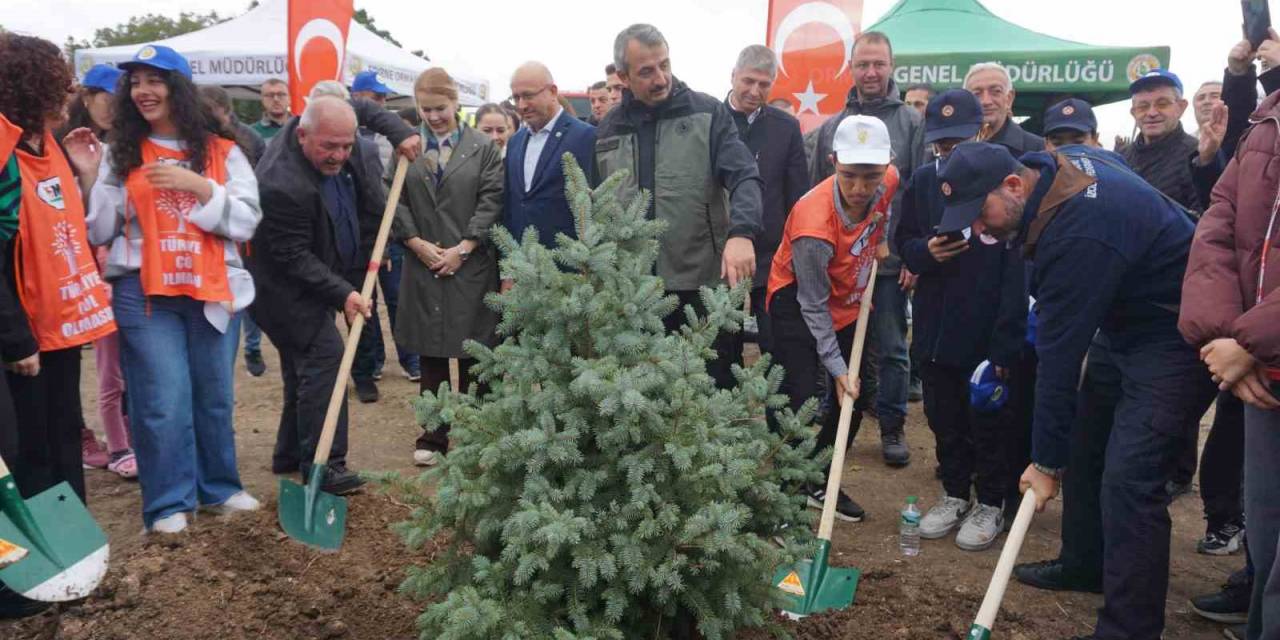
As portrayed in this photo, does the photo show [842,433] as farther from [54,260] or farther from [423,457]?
[54,260]

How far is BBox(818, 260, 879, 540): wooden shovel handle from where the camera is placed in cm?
344

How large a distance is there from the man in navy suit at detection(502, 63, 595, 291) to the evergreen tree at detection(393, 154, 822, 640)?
6.77 feet

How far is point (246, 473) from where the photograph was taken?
Result: 5004 mm

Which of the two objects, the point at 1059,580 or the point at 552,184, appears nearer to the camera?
the point at 1059,580

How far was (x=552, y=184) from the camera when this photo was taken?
4820 mm

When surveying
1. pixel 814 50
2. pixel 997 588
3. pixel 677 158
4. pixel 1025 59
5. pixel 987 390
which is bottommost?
pixel 997 588

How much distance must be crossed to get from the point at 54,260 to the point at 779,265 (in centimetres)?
297

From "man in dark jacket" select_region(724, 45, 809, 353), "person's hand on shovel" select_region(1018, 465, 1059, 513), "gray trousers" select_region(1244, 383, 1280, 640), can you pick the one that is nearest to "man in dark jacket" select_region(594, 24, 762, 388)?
"man in dark jacket" select_region(724, 45, 809, 353)

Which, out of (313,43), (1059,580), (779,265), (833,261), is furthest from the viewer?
(313,43)

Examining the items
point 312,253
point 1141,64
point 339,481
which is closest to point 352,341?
point 312,253

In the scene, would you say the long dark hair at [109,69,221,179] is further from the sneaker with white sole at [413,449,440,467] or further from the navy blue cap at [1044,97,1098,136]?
the navy blue cap at [1044,97,1098,136]

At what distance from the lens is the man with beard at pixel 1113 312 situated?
282cm

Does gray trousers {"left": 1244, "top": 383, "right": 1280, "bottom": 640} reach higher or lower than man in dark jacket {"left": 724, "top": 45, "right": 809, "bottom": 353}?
lower

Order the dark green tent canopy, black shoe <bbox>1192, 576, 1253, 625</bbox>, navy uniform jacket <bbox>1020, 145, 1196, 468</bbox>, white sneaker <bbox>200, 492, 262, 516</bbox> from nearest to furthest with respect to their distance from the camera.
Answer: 1. navy uniform jacket <bbox>1020, 145, 1196, 468</bbox>
2. black shoe <bbox>1192, 576, 1253, 625</bbox>
3. white sneaker <bbox>200, 492, 262, 516</bbox>
4. the dark green tent canopy
